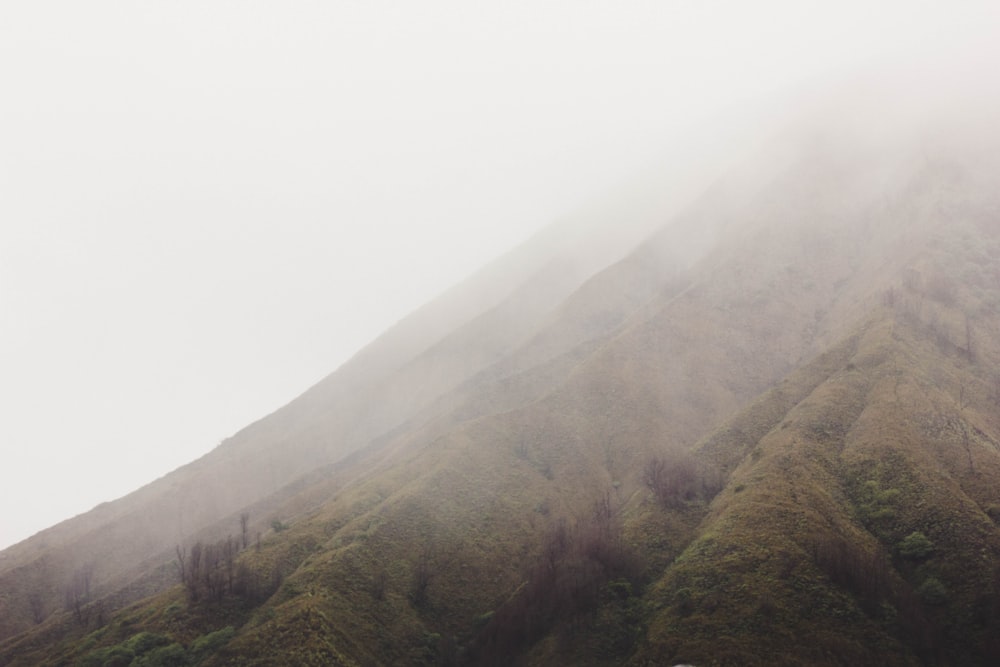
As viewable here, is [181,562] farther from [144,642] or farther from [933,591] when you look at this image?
[933,591]

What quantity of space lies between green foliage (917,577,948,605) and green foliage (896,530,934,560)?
89.7 inches

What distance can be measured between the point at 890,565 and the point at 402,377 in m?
92.8

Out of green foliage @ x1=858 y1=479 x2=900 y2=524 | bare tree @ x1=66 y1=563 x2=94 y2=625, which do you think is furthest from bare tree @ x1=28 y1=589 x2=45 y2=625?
green foliage @ x1=858 y1=479 x2=900 y2=524

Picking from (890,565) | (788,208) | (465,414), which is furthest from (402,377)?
(890,565)

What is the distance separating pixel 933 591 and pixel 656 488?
24466 mm

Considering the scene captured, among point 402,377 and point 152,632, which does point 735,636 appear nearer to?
point 152,632

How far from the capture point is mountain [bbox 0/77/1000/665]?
3966 centimetres

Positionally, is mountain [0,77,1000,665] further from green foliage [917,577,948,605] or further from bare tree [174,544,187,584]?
bare tree [174,544,187,584]

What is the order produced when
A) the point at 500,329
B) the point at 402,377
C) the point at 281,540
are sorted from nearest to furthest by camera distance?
the point at 281,540, the point at 402,377, the point at 500,329

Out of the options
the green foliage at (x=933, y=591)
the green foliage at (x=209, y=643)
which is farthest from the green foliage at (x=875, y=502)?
the green foliage at (x=209, y=643)

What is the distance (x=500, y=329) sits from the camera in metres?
127

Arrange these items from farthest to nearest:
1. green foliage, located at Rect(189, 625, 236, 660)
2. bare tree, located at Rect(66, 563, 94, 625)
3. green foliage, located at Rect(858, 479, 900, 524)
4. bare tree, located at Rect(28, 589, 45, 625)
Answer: bare tree, located at Rect(28, 589, 45, 625)
bare tree, located at Rect(66, 563, 94, 625)
green foliage, located at Rect(858, 479, 900, 524)
green foliage, located at Rect(189, 625, 236, 660)

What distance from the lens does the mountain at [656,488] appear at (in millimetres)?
39656

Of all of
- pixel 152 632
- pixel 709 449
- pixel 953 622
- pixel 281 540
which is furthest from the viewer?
pixel 709 449
